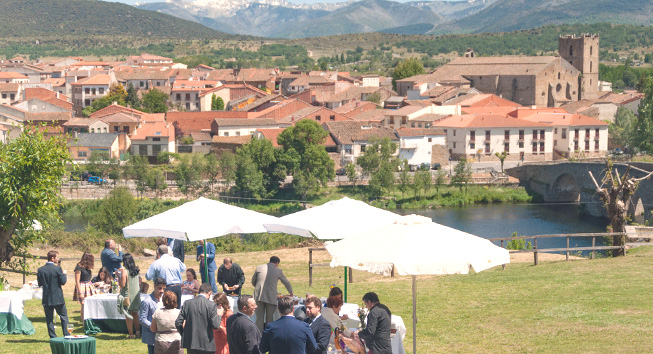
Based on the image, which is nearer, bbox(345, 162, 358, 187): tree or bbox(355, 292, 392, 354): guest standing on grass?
bbox(355, 292, 392, 354): guest standing on grass

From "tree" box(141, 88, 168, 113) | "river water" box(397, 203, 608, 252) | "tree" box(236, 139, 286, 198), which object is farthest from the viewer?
"tree" box(141, 88, 168, 113)

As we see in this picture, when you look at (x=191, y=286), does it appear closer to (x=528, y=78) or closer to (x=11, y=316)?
(x=11, y=316)

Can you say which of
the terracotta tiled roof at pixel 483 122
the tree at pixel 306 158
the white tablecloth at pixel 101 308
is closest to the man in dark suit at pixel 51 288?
the white tablecloth at pixel 101 308

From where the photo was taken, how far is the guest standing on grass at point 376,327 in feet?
29.5

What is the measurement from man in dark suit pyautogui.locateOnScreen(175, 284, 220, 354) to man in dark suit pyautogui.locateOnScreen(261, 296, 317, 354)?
97 cm

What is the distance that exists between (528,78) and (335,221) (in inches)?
2851

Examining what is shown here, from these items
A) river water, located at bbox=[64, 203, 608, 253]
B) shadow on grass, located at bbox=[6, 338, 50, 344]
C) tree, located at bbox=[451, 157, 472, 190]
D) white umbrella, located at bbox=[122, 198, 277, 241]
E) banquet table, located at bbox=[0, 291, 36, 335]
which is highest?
white umbrella, located at bbox=[122, 198, 277, 241]

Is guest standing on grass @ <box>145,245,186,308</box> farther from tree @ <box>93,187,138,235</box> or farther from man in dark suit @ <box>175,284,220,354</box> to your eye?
tree @ <box>93,187,138,235</box>

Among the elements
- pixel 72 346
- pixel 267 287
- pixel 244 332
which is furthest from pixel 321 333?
pixel 72 346

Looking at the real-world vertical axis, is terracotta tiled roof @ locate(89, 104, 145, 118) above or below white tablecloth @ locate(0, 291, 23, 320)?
above

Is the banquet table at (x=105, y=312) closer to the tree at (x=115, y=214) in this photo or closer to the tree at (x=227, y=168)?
the tree at (x=115, y=214)

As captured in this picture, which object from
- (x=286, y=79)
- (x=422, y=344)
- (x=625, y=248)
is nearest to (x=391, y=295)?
(x=422, y=344)

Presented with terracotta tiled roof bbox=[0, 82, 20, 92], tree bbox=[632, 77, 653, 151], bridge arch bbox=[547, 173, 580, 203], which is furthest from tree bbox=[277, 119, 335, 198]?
terracotta tiled roof bbox=[0, 82, 20, 92]

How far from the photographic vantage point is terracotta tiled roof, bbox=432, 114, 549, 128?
62.9m
